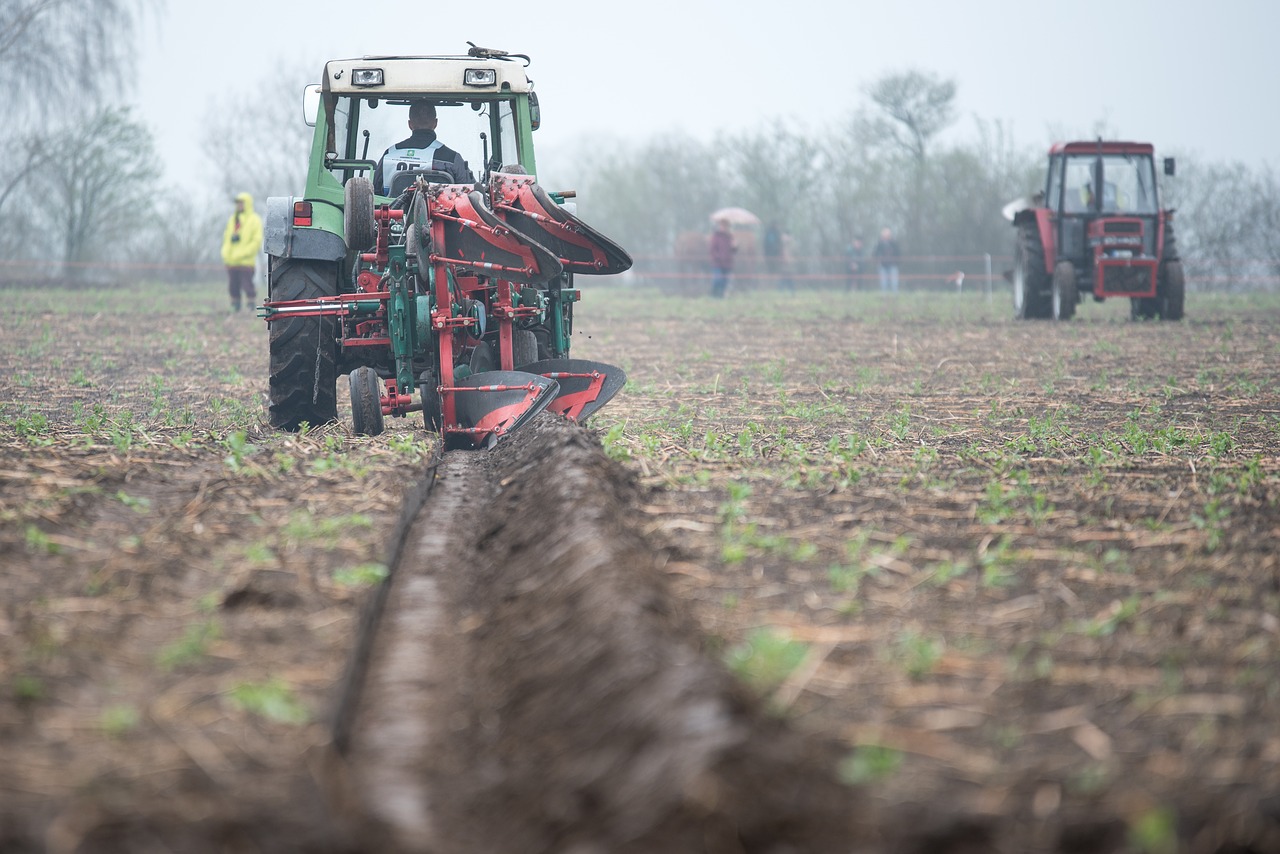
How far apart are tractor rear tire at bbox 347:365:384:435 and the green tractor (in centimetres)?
1

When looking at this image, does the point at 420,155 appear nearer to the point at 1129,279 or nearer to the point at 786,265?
the point at 1129,279

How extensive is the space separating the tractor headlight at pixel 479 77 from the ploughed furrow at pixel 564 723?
4.40 m

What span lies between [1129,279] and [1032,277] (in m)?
1.32

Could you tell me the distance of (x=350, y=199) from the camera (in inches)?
291

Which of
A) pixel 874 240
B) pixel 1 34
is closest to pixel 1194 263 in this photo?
pixel 874 240

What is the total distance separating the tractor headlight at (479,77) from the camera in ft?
28.7

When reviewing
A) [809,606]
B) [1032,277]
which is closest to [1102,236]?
[1032,277]

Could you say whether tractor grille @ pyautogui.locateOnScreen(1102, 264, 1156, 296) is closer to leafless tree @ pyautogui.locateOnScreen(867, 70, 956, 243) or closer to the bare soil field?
the bare soil field

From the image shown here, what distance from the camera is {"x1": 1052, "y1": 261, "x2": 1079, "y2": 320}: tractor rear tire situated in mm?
18672

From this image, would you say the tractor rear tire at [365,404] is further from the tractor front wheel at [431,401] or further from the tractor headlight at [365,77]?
the tractor headlight at [365,77]

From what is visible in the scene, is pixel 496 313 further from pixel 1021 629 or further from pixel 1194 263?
pixel 1194 263

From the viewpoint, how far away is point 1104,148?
19172mm

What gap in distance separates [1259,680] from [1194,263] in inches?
1217

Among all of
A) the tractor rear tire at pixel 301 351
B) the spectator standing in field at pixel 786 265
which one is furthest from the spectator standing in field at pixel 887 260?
the tractor rear tire at pixel 301 351
